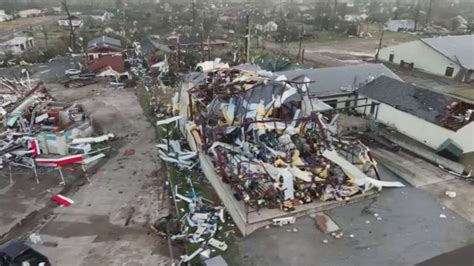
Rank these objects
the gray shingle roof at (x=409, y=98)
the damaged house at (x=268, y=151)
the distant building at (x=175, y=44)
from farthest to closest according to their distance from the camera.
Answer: the distant building at (x=175, y=44) → the gray shingle roof at (x=409, y=98) → the damaged house at (x=268, y=151)

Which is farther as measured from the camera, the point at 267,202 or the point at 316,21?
the point at 316,21

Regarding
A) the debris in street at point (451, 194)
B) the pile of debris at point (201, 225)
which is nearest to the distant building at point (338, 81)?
the debris in street at point (451, 194)

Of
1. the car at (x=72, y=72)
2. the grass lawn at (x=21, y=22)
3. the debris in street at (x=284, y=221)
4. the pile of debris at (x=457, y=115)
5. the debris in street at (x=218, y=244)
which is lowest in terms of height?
the debris in street at (x=218, y=244)

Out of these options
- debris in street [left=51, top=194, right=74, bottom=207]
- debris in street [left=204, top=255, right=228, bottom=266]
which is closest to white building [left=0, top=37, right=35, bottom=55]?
debris in street [left=51, top=194, right=74, bottom=207]

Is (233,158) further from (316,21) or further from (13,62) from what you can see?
(316,21)

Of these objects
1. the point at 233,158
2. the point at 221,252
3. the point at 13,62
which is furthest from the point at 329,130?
the point at 13,62

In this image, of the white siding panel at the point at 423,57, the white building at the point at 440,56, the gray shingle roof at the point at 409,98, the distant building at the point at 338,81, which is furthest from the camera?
the white siding panel at the point at 423,57

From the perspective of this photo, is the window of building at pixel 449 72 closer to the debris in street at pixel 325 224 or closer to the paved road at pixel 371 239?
the paved road at pixel 371 239
